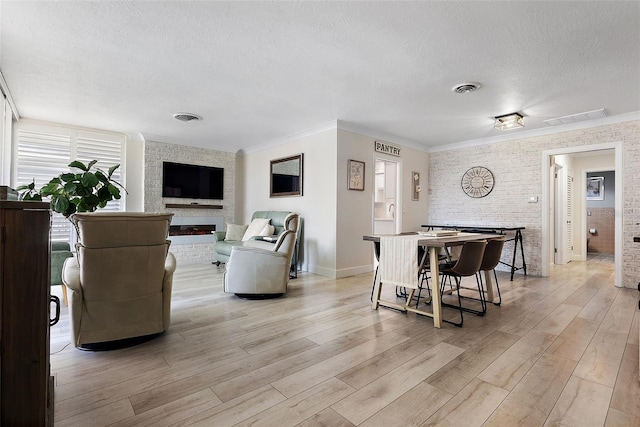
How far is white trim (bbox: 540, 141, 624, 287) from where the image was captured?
14.0ft

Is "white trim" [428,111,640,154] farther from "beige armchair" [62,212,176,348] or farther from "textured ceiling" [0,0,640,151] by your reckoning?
"beige armchair" [62,212,176,348]

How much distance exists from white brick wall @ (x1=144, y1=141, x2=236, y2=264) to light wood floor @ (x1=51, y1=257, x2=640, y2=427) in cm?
307

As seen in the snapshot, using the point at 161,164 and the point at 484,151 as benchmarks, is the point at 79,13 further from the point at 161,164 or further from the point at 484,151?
the point at 484,151

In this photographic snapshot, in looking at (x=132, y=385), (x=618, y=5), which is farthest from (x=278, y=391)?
(x=618, y=5)

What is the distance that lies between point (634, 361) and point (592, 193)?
7829mm

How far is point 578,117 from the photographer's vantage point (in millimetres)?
4277

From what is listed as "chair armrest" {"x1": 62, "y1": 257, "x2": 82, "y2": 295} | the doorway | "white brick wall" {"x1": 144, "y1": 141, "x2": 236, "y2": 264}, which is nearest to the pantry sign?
the doorway

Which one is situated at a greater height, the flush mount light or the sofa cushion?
the flush mount light

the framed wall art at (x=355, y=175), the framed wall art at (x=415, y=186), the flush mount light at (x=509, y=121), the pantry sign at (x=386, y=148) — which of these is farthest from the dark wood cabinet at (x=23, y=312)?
the framed wall art at (x=415, y=186)

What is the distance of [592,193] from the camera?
799 cm

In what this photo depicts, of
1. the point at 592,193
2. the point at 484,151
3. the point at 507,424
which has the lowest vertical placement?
the point at 507,424

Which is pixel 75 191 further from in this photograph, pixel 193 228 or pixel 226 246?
pixel 193 228

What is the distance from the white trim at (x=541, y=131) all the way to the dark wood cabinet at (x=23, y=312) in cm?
601

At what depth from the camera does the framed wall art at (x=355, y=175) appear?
4872 mm
